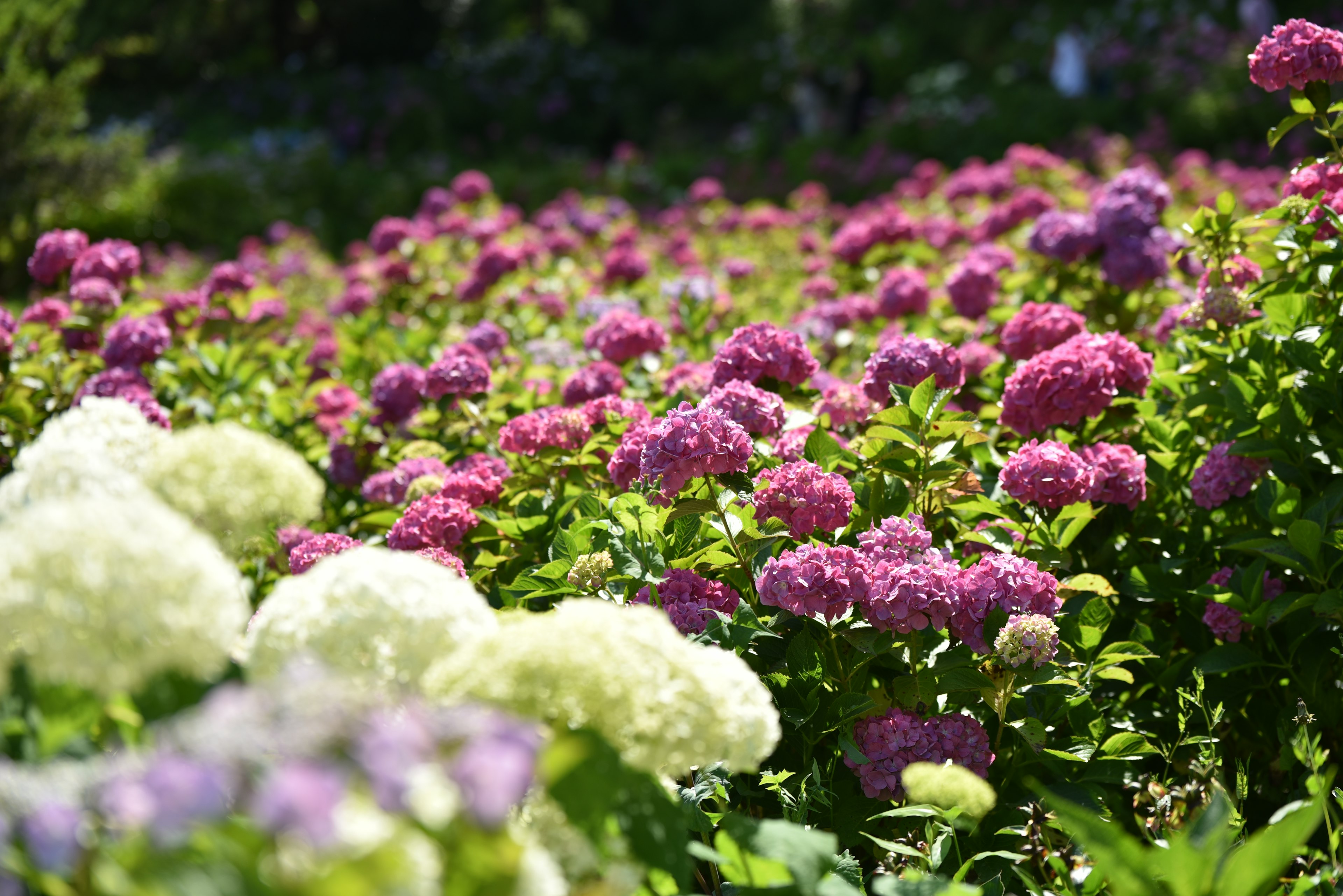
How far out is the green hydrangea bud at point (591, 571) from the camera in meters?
2.19

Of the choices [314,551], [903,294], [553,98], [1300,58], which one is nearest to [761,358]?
[314,551]

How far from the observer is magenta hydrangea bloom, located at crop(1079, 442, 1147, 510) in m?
2.52

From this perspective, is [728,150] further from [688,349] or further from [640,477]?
[640,477]

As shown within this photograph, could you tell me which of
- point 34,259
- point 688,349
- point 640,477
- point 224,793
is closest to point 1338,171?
point 640,477

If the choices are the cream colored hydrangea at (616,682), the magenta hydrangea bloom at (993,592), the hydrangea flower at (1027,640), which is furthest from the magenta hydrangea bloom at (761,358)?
the cream colored hydrangea at (616,682)

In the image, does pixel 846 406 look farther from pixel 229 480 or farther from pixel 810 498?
pixel 229 480

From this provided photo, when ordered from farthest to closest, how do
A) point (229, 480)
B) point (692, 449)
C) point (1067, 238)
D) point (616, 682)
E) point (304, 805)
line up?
point (1067, 238) < point (692, 449) < point (229, 480) < point (616, 682) < point (304, 805)

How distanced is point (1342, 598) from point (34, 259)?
13.8ft

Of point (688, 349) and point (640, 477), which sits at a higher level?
point (640, 477)

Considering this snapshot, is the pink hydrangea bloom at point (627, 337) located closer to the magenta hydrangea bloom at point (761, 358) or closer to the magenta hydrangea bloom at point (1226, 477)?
the magenta hydrangea bloom at point (761, 358)

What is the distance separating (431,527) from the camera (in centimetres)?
253

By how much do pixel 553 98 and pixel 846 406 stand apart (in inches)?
596

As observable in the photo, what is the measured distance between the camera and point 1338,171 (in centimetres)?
273

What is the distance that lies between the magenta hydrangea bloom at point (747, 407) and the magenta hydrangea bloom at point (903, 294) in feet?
6.03
